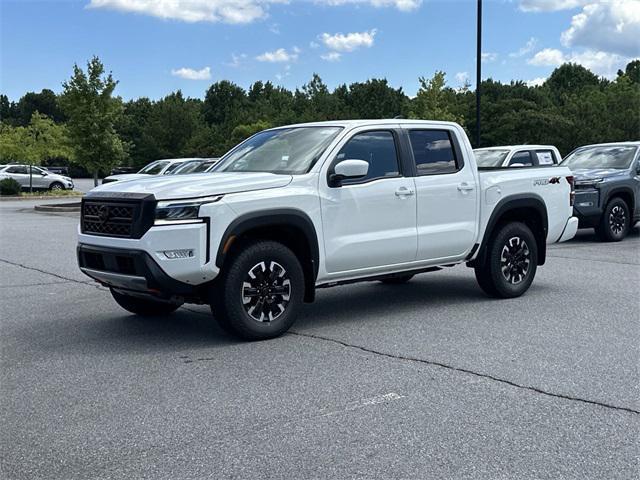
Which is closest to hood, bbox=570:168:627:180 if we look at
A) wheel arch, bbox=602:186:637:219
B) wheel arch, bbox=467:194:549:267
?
wheel arch, bbox=602:186:637:219

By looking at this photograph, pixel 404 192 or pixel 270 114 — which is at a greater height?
pixel 270 114

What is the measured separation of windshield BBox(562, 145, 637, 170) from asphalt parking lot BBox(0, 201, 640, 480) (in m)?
7.28

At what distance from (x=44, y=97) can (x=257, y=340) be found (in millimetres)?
120948

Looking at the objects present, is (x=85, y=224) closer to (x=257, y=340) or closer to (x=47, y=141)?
(x=257, y=340)

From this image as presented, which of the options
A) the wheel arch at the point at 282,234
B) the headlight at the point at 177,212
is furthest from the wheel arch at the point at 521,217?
the headlight at the point at 177,212

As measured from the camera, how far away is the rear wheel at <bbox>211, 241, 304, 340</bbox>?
20.0 ft

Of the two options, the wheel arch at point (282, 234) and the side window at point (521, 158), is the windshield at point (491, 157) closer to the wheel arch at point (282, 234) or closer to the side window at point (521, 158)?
the side window at point (521, 158)

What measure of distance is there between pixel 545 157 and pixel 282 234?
10.6 meters

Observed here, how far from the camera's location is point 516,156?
599 inches

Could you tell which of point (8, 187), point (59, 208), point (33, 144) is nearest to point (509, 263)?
point (59, 208)

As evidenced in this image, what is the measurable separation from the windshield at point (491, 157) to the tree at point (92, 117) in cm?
1832

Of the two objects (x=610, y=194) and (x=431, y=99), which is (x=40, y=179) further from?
(x=610, y=194)

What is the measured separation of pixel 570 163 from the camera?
15.8 m

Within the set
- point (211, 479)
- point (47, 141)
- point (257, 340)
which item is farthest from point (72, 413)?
point (47, 141)
